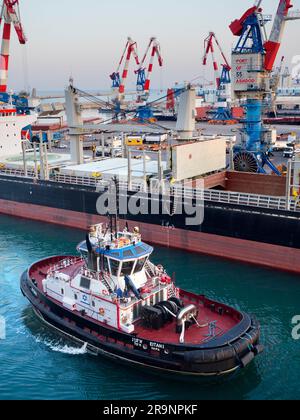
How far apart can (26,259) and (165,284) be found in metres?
13.3

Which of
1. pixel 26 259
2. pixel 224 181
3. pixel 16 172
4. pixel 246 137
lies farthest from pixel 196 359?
pixel 16 172

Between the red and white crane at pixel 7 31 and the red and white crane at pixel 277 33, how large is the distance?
30156 millimetres

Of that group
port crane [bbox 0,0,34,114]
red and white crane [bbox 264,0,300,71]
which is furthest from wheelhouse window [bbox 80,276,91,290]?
port crane [bbox 0,0,34,114]

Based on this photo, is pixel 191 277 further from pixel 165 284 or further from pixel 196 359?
pixel 196 359

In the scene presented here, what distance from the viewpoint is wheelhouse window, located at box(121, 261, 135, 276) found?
54.3 ft

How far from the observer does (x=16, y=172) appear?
4009 centimetres

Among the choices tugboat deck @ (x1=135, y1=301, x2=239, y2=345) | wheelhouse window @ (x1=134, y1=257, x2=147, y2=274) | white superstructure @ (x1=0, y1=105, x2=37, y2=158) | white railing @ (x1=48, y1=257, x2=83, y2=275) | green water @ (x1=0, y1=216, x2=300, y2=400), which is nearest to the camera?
green water @ (x1=0, y1=216, x2=300, y2=400)

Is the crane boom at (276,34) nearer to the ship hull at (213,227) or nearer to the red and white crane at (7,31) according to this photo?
the ship hull at (213,227)

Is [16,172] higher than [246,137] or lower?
lower

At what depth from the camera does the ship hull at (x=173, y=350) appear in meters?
14.5

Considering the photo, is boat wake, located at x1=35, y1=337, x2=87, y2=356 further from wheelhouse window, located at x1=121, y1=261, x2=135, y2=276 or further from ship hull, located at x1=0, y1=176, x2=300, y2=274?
ship hull, located at x1=0, y1=176, x2=300, y2=274

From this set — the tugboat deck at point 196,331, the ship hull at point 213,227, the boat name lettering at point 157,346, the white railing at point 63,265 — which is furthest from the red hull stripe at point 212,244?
the boat name lettering at point 157,346

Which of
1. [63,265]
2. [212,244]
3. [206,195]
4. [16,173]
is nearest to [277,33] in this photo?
[206,195]
